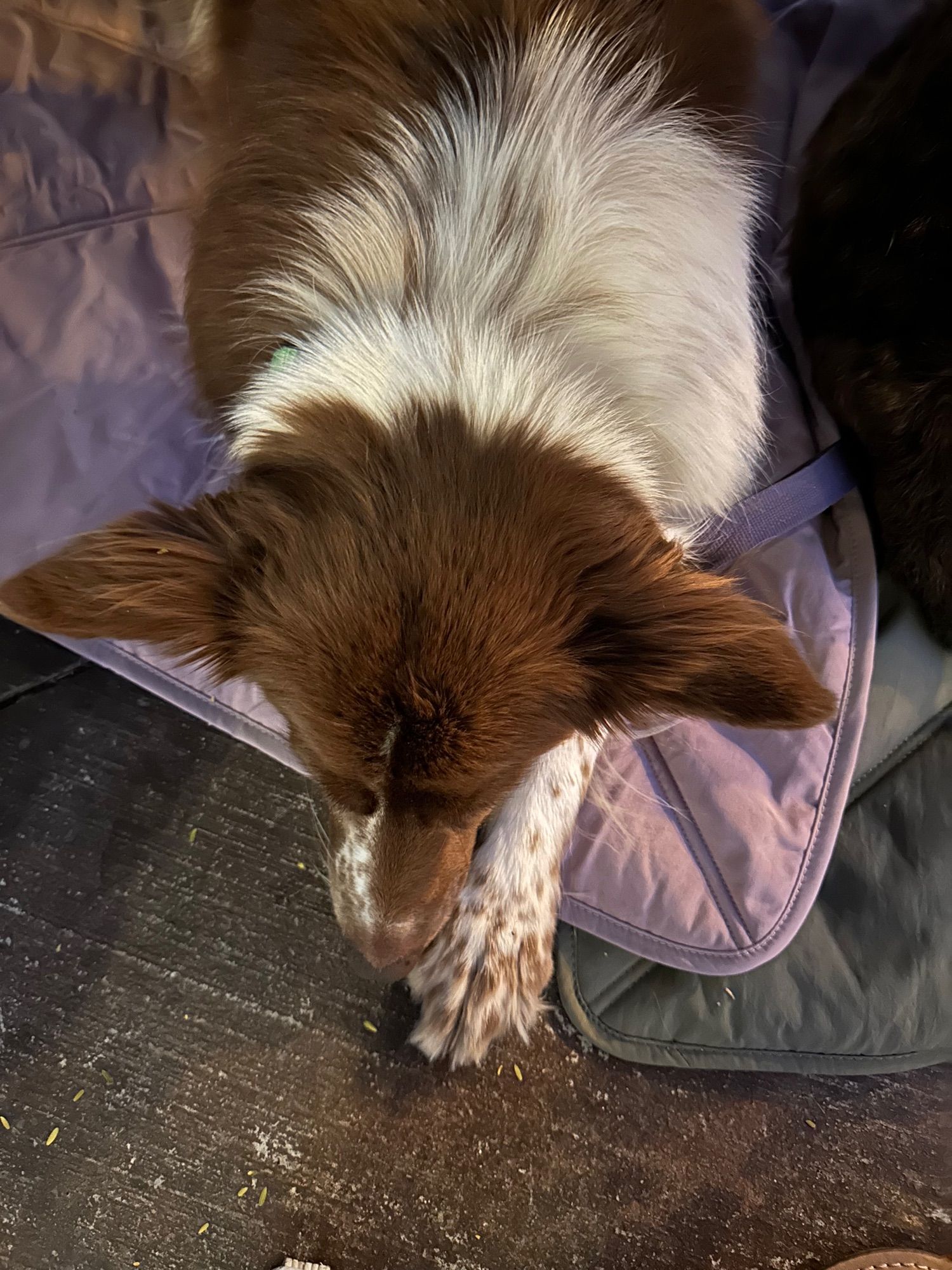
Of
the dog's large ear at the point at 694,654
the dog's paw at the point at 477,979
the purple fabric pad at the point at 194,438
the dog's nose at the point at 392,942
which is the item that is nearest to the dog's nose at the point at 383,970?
the dog's nose at the point at 392,942

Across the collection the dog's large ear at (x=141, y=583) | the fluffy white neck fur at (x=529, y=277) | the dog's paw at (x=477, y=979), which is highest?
the fluffy white neck fur at (x=529, y=277)

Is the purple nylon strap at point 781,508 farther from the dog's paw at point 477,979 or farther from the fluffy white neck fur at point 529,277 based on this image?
the dog's paw at point 477,979

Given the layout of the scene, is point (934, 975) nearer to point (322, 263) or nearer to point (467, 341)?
point (467, 341)

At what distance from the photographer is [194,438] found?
75.6 inches

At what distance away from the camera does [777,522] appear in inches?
69.0

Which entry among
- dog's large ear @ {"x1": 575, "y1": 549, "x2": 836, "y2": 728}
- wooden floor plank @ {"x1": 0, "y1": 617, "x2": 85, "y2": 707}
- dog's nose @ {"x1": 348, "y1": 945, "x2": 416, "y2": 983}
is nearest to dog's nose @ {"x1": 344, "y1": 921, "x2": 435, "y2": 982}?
dog's nose @ {"x1": 348, "y1": 945, "x2": 416, "y2": 983}

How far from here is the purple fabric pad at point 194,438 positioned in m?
1.72

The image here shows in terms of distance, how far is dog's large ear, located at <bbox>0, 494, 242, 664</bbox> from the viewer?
1.06 metres

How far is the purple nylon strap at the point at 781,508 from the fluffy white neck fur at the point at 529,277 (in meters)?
0.33

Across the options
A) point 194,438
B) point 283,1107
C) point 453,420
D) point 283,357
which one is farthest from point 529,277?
point 283,1107

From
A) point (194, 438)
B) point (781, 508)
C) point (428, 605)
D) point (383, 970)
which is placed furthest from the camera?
point (194, 438)

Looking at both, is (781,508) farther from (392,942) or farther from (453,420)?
(392,942)

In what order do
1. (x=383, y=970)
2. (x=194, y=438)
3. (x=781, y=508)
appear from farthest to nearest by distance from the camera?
(x=194, y=438) → (x=781, y=508) → (x=383, y=970)

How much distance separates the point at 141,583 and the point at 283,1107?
1.27 m
